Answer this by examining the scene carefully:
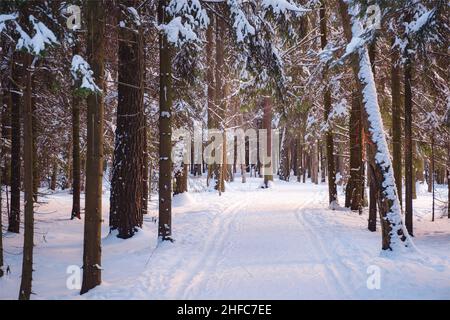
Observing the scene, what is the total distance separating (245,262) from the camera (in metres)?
8.56

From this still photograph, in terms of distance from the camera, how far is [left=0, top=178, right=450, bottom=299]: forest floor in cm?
670

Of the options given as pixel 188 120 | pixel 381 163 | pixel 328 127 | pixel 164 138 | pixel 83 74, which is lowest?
pixel 381 163

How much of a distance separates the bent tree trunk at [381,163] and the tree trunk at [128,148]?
18.2ft

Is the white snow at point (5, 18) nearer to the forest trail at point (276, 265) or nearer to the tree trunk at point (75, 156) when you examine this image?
→ the forest trail at point (276, 265)

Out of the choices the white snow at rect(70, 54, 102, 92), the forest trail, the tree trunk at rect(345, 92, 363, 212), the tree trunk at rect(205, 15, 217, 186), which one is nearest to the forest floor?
the forest trail

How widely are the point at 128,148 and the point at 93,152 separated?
444 cm

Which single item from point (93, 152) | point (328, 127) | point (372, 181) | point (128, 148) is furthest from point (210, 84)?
point (93, 152)

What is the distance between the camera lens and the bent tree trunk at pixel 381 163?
30.1ft

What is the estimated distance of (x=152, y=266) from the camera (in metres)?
8.28

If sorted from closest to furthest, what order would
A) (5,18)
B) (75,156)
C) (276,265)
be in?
(5,18)
(276,265)
(75,156)

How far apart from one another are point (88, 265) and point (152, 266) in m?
1.60

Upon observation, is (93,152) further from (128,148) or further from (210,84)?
(210,84)

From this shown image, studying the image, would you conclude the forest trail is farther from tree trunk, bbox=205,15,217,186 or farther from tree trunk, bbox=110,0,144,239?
tree trunk, bbox=205,15,217,186

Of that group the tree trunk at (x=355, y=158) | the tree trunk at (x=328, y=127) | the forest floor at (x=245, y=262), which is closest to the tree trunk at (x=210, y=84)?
the tree trunk at (x=328, y=127)
